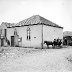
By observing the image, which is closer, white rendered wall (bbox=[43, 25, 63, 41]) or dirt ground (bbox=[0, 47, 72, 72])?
dirt ground (bbox=[0, 47, 72, 72])

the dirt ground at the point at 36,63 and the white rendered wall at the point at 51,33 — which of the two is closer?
the dirt ground at the point at 36,63

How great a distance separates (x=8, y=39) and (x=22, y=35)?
567cm

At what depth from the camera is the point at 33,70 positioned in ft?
28.8

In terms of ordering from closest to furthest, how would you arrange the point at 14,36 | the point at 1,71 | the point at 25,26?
the point at 1,71
the point at 25,26
the point at 14,36

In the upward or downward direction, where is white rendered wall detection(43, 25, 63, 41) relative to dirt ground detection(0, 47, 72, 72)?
upward

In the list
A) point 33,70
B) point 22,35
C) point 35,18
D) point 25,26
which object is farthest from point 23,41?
point 33,70

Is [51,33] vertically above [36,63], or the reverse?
[51,33]

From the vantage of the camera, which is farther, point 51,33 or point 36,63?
point 51,33

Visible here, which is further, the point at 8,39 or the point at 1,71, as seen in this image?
the point at 8,39

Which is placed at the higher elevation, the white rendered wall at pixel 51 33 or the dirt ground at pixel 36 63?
the white rendered wall at pixel 51 33

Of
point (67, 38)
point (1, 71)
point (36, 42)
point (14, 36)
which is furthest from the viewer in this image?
point (67, 38)

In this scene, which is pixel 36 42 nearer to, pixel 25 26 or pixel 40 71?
pixel 25 26

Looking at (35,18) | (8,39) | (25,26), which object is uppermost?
(35,18)

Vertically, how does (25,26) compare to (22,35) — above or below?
above
